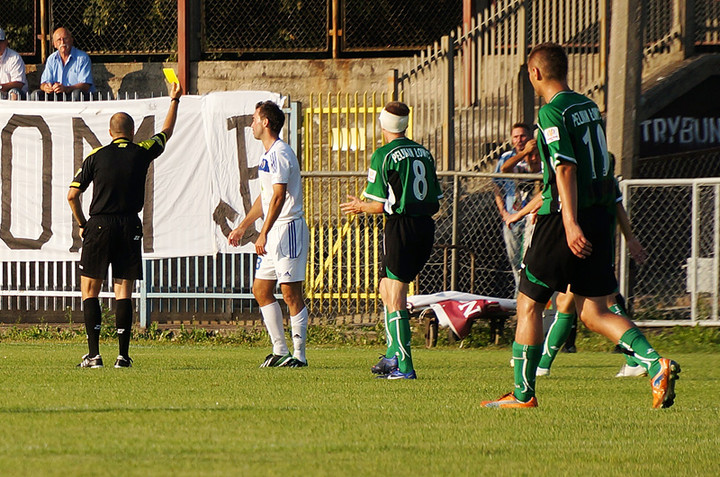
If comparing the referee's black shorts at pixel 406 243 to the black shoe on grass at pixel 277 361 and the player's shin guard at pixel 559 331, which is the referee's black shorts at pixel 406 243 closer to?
the player's shin guard at pixel 559 331

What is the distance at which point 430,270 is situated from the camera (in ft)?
51.1

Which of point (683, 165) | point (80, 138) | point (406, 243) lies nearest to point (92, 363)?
point (406, 243)

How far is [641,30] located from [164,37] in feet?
35.0

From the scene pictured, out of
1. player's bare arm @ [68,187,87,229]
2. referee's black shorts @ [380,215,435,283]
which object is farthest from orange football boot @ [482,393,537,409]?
player's bare arm @ [68,187,87,229]

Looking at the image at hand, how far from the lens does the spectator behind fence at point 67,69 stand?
61.5 ft

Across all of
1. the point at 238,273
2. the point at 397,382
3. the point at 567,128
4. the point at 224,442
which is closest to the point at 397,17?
the point at 238,273

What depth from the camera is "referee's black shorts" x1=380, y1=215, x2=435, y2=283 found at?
32.2 feet

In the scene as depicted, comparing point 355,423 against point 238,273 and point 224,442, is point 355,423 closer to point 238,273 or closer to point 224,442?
point 224,442

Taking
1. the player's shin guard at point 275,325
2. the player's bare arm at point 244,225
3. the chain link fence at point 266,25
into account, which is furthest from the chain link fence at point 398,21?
the player's shin guard at point 275,325

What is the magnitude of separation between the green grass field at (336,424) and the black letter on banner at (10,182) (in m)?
4.79

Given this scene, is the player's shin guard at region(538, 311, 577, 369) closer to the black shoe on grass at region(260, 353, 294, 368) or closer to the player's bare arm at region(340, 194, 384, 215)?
the player's bare arm at region(340, 194, 384, 215)

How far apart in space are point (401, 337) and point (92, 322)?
2731 mm

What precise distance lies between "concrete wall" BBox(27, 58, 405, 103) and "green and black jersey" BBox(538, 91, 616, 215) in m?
13.1

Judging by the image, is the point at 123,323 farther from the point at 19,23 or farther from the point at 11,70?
the point at 19,23
